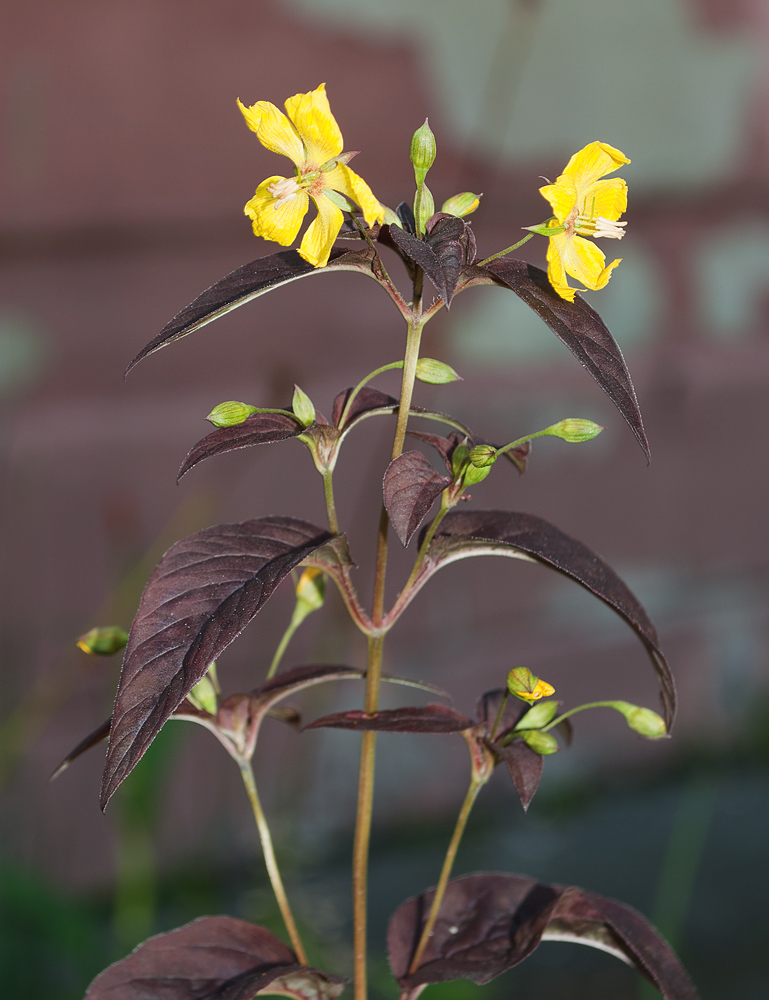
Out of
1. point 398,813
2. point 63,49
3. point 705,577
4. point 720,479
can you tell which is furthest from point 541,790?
point 63,49

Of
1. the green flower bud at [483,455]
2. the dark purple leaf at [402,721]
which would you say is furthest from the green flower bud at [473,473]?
the dark purple leaf at [402,721]

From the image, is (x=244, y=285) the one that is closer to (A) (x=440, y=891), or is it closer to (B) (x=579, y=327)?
(B) (x=579, y=327)

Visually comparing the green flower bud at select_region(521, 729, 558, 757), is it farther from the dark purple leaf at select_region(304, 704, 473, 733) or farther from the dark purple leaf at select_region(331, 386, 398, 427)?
the dark purple leaf at select_region(331, 386, 398, 427)

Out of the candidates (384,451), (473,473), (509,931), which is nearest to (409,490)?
(473,473)

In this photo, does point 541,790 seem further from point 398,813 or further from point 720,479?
point 720,479

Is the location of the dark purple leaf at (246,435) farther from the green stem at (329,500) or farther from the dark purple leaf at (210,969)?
the dark purple leaf at (210,969)
